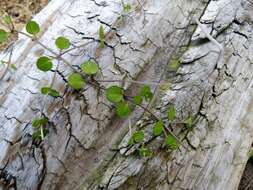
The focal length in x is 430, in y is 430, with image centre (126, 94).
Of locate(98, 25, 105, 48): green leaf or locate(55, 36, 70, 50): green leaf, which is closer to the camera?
locate(55, 36, 70, 50): green leaf

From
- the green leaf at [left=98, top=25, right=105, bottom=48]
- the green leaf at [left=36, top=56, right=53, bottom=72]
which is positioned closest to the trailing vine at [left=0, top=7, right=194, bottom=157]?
the green leaf at [left=36, top=56, right=53, bottom=72]

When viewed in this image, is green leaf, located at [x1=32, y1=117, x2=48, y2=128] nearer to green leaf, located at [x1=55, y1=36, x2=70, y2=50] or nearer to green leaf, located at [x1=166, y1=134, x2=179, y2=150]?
green leaf, located at [x1=55, y1=36, x2=70, y2=50]

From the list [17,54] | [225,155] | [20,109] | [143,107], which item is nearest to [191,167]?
[225,155]

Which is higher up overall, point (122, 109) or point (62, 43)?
point (62, 43)

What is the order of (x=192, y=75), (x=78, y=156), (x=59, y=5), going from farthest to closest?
1. (x=59, y=5)
2. (x=192, y=75)
3. (x=78, y=156)

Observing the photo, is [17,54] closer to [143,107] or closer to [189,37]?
[143,107]

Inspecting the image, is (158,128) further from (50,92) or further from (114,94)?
(50,92)

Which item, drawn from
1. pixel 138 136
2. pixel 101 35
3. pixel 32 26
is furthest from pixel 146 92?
pixel 32 26
